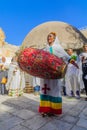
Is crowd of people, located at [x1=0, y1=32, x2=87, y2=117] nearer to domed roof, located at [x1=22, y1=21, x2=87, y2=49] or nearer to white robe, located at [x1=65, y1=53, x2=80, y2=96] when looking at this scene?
white robe, located at [x1=65, y1=53, x2=80, y2=96]

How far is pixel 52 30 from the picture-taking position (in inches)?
531

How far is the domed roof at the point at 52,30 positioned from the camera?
12139 mm

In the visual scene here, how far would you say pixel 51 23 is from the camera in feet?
Result: 47.0

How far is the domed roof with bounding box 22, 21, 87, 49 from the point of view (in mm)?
12139

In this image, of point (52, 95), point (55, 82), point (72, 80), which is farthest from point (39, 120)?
point (72, 80)

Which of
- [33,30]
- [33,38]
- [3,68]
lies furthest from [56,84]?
[33,30]

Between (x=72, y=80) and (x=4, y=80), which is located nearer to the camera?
(x=72, y=80)

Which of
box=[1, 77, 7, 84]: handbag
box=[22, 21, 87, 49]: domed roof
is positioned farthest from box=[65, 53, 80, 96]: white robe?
box=[22, 21, 87, 49]: domed roof

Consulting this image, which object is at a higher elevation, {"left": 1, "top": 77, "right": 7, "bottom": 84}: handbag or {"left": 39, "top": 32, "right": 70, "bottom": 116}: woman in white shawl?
{"left": 1, "top": 77, "right": 7, "bottom": 84}: handbag

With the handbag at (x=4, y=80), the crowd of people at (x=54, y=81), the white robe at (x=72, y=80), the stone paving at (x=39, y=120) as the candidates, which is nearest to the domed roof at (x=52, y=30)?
the handbag at (x=4, y=80)

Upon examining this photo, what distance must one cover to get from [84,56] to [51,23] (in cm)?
937

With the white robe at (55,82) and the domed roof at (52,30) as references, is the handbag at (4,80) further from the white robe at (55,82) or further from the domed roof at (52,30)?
the domed roof at (52,30)

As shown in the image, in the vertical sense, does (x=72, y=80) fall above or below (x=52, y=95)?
above

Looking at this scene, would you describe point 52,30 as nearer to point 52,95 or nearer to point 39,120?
point 52,95
